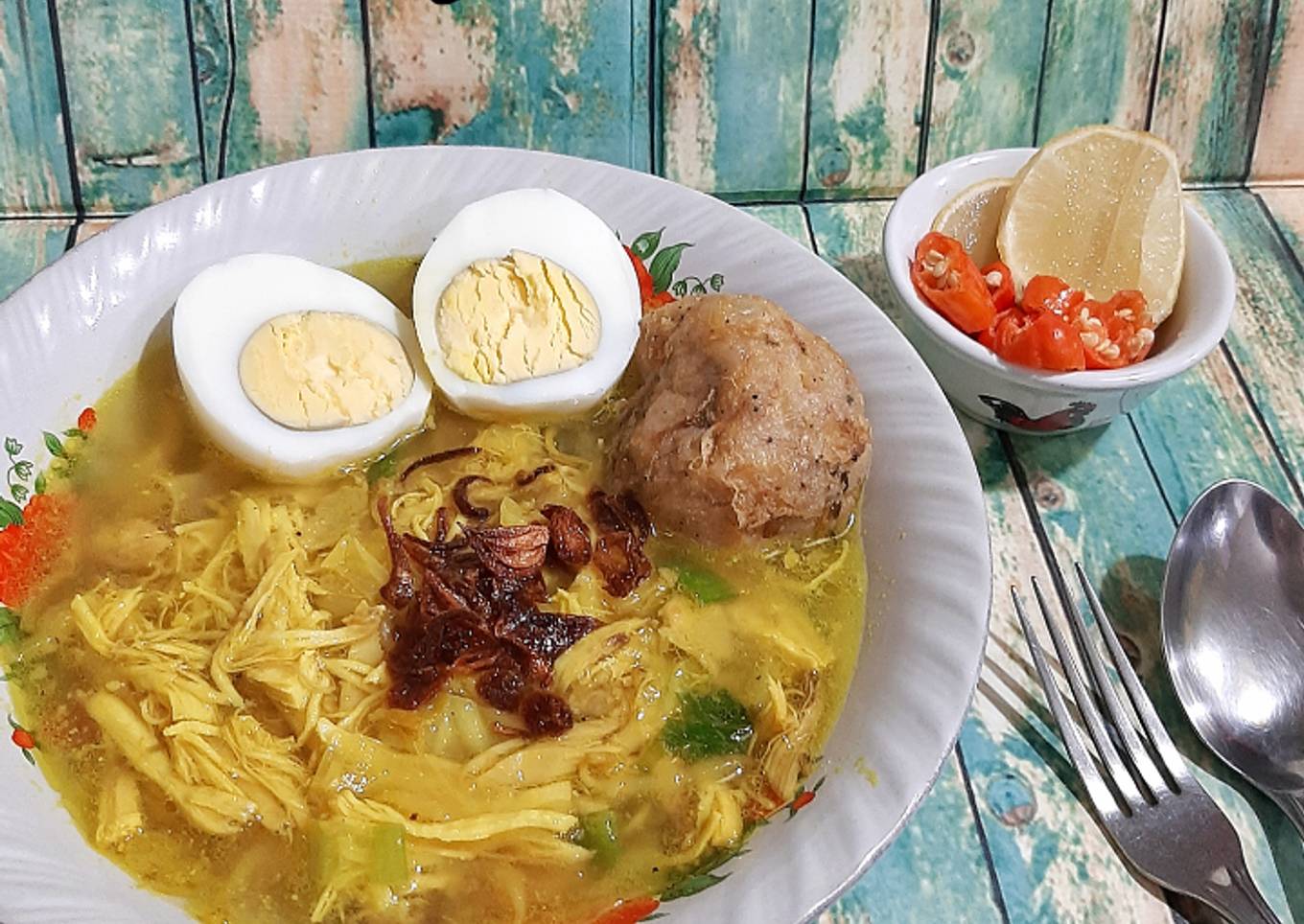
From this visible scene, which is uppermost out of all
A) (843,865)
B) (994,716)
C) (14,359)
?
(14,359)

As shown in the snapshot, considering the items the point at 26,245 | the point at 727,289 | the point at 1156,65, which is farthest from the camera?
the point at 1156,65

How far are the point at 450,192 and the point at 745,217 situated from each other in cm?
60

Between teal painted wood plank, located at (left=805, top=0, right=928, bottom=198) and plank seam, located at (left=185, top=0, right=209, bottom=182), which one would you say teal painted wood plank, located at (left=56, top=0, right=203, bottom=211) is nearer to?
plank seam, located at (left=185, top=0, right=209, bottom=182)

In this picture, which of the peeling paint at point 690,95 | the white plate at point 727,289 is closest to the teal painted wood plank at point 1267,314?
the white plate at point 727,289

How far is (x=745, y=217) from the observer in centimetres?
239

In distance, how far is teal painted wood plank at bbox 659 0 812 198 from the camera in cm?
288

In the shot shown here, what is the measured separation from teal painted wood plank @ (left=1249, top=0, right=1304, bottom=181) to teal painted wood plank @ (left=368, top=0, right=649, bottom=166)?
164 centimetres

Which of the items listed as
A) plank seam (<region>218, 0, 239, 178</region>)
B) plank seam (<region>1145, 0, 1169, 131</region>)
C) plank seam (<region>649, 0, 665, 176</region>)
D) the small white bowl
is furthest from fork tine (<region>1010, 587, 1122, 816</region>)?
plank seam (<region>218, 0, 239, 178</region>)

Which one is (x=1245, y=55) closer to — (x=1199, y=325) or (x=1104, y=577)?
Answer: (x=1199, y=325)

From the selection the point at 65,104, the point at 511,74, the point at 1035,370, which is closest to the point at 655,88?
the point at 511,74

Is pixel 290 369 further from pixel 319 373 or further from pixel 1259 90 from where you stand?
pixel 1259 90

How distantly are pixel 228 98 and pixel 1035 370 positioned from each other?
1953 millimetres

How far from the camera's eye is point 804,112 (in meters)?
3.03

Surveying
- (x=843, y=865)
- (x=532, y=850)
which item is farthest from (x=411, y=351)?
(x=843, y=865)
